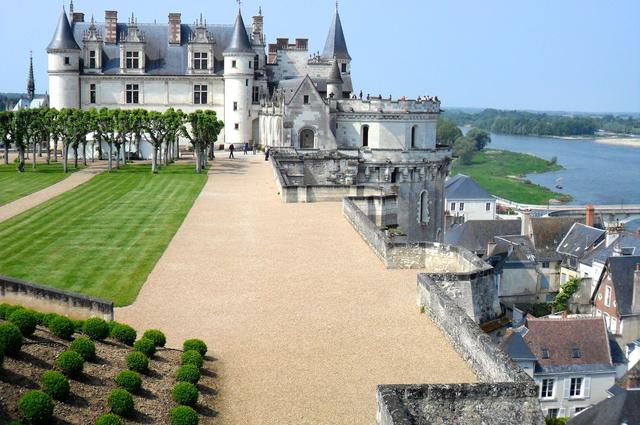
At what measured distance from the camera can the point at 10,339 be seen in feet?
34.1

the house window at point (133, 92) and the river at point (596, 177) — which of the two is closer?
the house window at point (133, 92)

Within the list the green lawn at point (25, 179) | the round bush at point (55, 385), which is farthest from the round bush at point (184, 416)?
the green lawn at point (25, 179)

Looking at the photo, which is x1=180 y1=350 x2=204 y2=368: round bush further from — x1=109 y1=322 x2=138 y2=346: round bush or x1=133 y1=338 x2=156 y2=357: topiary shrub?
x1=109 y1=322 x2=138 y2=346: round bush

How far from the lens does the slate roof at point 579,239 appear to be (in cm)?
4891

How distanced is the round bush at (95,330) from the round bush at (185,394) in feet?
6.80

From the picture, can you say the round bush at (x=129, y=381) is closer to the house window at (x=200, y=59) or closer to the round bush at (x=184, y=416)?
the round bush at (x=184, y=416)

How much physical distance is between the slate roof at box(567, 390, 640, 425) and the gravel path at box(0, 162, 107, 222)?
20.6 metres

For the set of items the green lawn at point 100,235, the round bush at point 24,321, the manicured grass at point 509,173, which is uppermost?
the round bush at point 24,321

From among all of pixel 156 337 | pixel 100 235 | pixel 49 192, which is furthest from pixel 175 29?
pixel 156 337

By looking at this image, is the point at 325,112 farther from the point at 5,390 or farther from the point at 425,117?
the point at 5,390

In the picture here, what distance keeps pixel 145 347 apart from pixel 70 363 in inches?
68.5

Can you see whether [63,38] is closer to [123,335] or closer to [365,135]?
[365,135]

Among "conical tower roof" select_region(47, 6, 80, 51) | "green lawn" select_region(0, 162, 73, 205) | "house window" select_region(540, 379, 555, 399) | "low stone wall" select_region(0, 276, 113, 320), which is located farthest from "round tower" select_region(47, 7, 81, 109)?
"low stone wall" select_region(0, 276, 113, 320)

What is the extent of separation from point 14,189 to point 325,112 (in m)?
18.8
